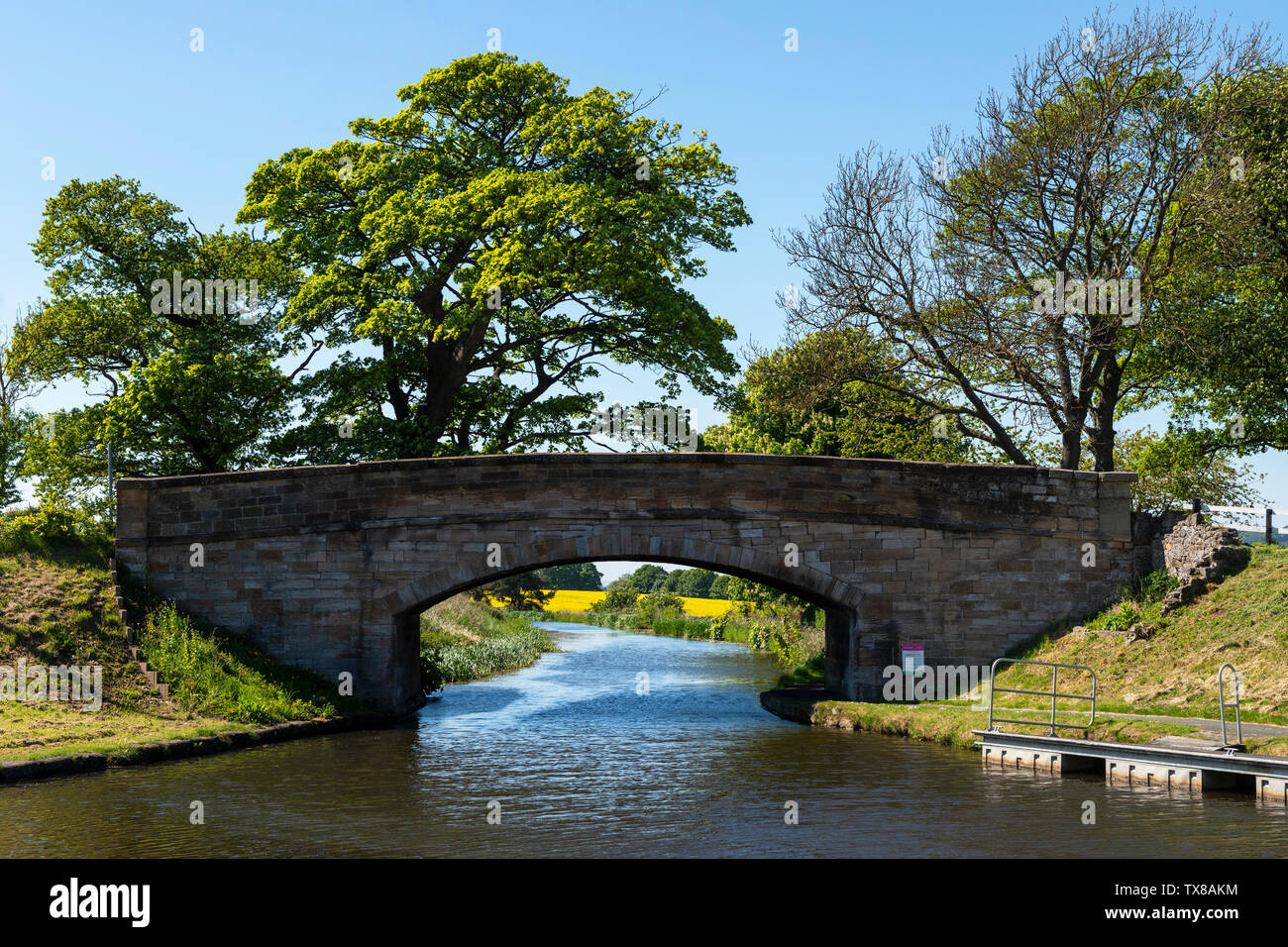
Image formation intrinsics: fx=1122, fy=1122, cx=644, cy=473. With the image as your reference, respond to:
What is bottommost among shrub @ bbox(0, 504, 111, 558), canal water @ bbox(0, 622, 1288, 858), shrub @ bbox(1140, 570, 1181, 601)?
canal water @ bbox(0, 622, 1288, 858)

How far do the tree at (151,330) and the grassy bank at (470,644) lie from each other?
6.94 m

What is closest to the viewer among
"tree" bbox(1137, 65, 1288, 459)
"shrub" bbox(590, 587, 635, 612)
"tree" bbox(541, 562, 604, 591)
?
"tree" bbox(1137, 65, 1288, 459)

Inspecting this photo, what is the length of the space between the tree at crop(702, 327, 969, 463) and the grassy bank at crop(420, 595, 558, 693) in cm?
902

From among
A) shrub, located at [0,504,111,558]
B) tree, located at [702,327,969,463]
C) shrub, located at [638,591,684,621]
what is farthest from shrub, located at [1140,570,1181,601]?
shrub, located at [638,591,684,621]

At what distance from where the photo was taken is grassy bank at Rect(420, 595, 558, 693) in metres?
28.7

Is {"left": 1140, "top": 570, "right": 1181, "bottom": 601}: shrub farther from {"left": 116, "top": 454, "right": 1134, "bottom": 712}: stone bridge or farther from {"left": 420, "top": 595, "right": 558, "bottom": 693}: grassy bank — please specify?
{"left": 420, "top": 595, "right": 558, "bottom": 693}: grassy bank

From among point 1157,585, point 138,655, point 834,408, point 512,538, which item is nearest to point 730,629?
point 834,408

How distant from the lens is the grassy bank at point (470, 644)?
2873cm

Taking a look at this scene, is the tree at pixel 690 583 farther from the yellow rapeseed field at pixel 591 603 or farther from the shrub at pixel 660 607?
the shrub at pixel 660 607

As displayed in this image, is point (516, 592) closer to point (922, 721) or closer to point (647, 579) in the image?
point (922, 721)

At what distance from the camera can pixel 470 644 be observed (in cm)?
3412

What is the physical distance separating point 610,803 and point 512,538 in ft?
26.1
